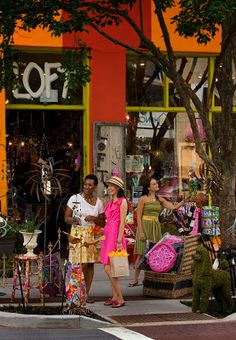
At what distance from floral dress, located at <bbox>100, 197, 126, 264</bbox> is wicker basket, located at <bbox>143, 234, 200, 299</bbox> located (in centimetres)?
117

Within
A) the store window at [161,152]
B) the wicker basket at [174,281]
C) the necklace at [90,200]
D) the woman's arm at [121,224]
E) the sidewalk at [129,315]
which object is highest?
the store window at [161,152]

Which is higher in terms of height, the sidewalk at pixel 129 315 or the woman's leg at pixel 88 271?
the woman's leg at pixel 88 271

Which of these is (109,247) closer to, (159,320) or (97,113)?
(159,320)

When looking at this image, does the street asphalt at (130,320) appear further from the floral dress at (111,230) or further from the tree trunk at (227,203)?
the tree trunk at (227,203)

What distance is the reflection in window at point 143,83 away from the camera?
15.1m

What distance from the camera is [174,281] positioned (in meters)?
10.6

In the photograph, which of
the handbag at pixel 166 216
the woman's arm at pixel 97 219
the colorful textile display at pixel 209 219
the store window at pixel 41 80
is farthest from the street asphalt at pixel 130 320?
the store window at pixel 41 80

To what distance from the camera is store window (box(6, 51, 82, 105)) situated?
567 inches

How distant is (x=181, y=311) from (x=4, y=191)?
5505 mm

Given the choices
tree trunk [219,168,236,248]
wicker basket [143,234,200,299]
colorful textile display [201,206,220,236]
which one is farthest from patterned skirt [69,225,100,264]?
colorful textile display [201,206,220,236]

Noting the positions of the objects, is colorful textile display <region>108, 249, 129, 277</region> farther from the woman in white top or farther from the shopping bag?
the woman in white top

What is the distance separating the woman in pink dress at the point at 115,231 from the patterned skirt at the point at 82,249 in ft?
0.45

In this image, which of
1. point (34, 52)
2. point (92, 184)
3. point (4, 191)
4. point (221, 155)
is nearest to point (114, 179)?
point (92, 184)

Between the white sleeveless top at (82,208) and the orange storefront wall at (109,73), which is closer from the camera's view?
the white sleeveless top at (82,208)
